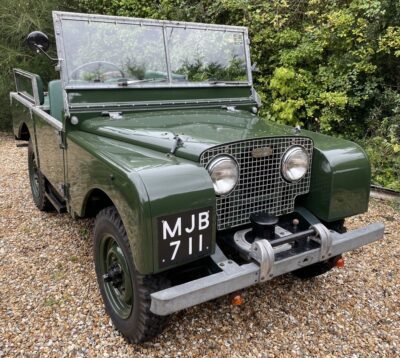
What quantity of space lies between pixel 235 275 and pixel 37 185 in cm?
327

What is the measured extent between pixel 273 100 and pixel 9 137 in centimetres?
620

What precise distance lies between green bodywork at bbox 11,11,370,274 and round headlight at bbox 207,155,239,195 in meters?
0.09

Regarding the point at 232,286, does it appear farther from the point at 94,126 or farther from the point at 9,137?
the point at 9,137

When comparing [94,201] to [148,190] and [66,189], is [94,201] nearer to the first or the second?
[66,189]

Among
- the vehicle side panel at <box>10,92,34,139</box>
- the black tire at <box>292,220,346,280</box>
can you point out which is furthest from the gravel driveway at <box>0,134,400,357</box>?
the vehicle side panel at <box>10,92,34,139</box>

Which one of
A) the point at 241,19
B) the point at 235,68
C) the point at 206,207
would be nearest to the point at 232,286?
the point at 206,207

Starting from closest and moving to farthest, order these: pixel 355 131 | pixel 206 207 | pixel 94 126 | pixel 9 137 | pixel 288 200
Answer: pixel 206 207 → pixel 288 200 → pixel 94 126 → pixel 355 131 → pixel 9 137

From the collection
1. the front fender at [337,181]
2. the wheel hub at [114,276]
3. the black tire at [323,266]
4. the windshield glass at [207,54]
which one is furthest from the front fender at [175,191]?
the windshield glass at [207,54]

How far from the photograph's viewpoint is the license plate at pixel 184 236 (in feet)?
6.03

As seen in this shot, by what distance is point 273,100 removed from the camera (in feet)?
21.6

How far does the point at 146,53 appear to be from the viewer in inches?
122

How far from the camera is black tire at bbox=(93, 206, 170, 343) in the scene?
204cm

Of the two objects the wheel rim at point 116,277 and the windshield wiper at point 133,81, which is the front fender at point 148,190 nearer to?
the wheel rim at point 116,277

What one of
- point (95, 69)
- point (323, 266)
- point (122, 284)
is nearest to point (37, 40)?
point (95, 69)
